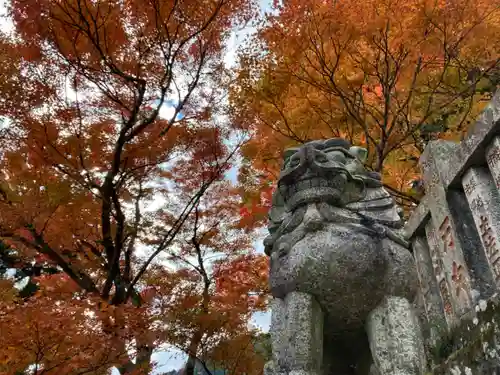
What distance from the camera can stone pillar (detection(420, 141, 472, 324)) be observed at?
3.40 m

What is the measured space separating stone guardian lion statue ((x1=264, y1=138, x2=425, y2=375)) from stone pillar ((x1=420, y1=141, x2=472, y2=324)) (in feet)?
1.53

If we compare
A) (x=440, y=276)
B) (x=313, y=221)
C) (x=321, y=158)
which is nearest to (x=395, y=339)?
(x=313, y=221)

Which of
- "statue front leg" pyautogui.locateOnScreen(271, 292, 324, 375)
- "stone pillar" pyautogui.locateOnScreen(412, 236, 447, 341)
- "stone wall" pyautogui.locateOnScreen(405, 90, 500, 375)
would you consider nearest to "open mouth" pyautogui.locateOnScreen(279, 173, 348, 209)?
"statue front leg" pyautogui.locateOnScreen(271, 292, 324, 375)

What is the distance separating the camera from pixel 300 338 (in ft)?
9.55

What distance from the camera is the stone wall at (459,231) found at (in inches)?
124

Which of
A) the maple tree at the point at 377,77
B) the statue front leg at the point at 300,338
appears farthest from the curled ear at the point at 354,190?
the maple tree at the point at 377,77

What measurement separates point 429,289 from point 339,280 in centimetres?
138

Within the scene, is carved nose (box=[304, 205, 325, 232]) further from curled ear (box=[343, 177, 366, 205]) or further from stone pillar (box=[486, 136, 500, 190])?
stone pillar (box=[486, 136, 500, 190])

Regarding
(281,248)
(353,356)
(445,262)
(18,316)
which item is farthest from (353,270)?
(18,316)

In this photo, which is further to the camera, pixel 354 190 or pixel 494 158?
pixel 354 190

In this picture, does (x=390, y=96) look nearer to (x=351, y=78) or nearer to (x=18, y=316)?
(x=351, y=78)

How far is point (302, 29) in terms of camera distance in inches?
306

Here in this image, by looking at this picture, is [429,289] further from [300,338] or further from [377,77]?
[377,77]

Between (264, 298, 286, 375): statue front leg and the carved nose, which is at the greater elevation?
the carved nose
